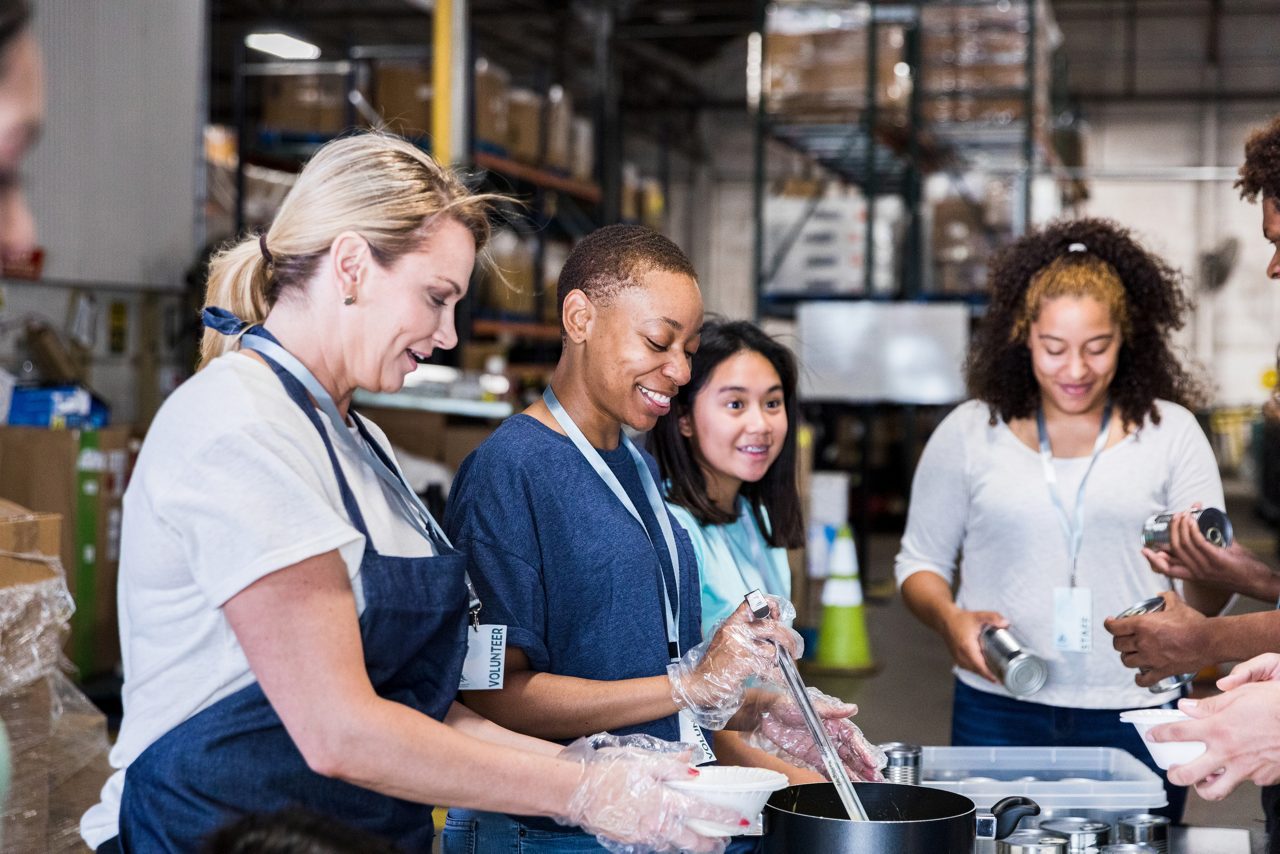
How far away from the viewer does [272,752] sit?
1.32 m

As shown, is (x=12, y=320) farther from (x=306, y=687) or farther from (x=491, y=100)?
(x=306, y=687)

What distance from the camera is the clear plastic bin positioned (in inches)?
76.5

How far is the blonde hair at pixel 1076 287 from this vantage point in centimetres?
260

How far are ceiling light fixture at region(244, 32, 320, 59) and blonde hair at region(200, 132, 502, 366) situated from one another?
7600mm

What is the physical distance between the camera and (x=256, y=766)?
132 centimetres

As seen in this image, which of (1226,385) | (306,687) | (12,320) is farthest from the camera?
(1226,385)

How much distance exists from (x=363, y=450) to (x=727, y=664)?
527 millimetres

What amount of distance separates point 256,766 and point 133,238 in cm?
630

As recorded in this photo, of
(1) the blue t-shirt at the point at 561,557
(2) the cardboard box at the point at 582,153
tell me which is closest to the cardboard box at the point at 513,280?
(2) the cardboard box at the point at 582,153

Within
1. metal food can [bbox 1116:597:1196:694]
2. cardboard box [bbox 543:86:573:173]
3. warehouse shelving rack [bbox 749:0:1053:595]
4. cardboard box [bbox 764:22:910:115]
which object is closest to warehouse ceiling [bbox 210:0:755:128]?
cardboard box [bbox 543:86:573:173]

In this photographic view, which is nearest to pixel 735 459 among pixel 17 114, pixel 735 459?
pixel 735 459

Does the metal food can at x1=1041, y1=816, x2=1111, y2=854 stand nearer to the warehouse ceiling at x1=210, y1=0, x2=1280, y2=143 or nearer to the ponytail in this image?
the ponytail

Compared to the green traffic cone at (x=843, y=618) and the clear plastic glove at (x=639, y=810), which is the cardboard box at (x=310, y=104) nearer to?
the green traffic cone at (x=843, y=618)

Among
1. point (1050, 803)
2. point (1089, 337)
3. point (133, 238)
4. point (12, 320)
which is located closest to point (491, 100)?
point (133, 238)
